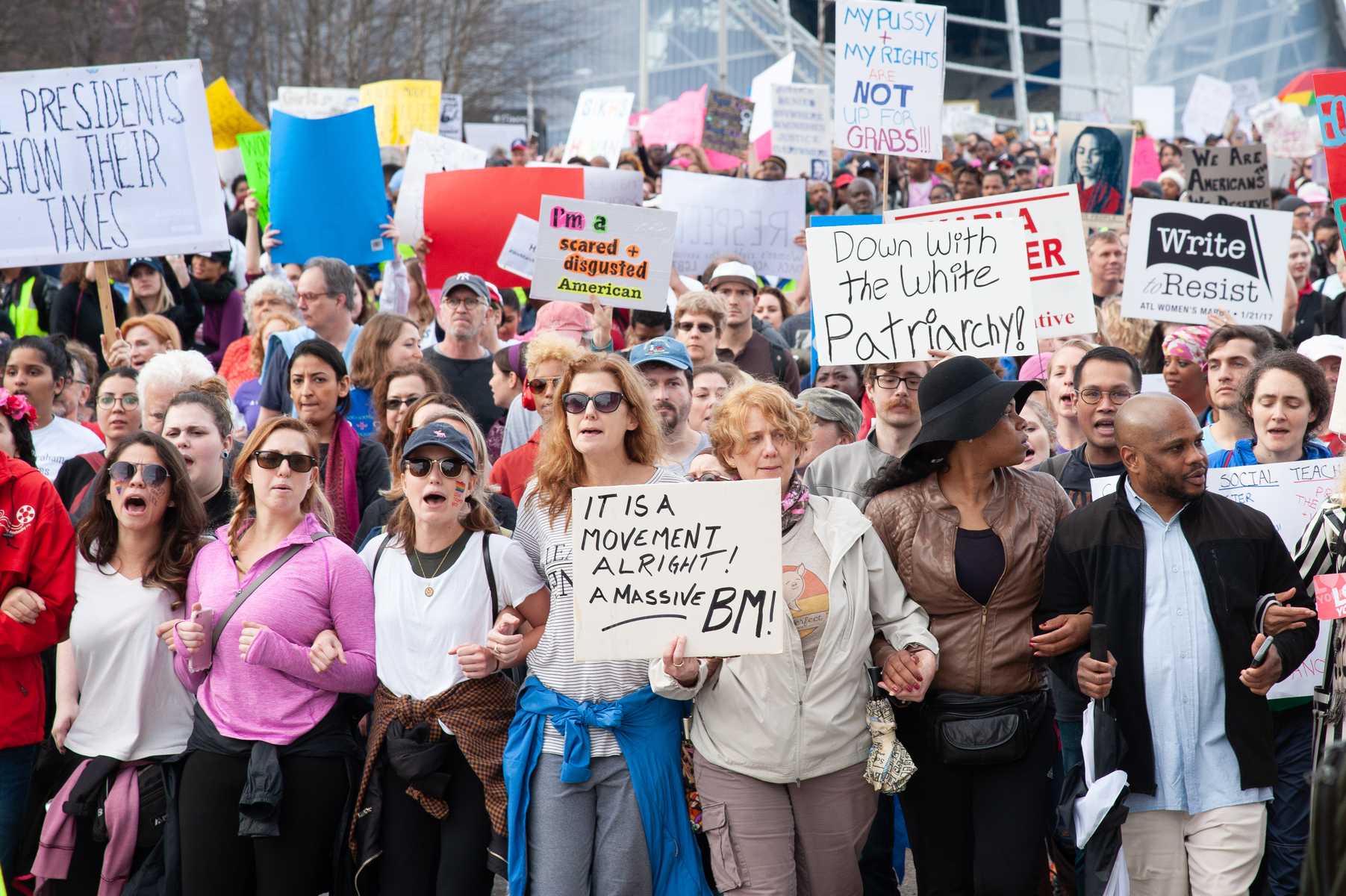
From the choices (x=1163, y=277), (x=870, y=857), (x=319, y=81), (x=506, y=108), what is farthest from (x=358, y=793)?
(x=506, y=108)

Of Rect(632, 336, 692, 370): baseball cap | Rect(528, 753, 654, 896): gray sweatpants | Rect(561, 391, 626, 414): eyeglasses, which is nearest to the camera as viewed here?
Rect(528, 753, 654, 896): gray sweatpants

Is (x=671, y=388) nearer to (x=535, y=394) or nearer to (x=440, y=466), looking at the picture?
(x=535, y=394)

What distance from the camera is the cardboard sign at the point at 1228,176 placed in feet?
32.6

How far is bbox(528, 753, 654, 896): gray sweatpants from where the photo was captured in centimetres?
353

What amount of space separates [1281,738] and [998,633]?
3.46 feet

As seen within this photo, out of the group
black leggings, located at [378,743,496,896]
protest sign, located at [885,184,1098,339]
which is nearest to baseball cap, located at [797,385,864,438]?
protest sign, located at [885,184,1098,339]

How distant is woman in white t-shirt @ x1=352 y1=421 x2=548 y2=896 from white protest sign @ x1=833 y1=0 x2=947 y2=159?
225 inches

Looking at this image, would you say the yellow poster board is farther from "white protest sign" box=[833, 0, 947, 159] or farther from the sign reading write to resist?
the sign reading write to resist

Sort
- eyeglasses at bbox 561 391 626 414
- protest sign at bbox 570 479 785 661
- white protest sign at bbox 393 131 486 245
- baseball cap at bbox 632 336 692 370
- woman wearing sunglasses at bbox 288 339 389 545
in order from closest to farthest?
1. protest sign at bbox 570 479 785 661
2. eyeglasses at bbox 561 391 626 414
3. baseball cap at bbox 632 336 692 370
4. woman wearing sunglasses at bbox 288 339 389 545
5. white protest sign at bbox 393 131 486 245

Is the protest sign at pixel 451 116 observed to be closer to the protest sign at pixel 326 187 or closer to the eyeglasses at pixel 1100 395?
the protest sign at pixel 326 187

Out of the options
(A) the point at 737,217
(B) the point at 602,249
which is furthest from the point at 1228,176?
(B) the point at 602,249

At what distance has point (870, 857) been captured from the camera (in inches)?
166

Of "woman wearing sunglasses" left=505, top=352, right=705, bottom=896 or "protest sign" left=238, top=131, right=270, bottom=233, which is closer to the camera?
"woman wearing sunglasses" left=505, top=352, right=705, bottom=896

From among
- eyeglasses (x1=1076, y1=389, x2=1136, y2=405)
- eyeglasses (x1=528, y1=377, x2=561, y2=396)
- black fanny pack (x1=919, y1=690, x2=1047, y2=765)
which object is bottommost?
black fanny pack (x1=919, y1=690, x2=1047, y2=765)
